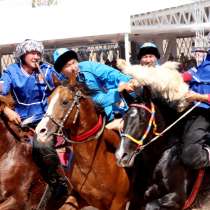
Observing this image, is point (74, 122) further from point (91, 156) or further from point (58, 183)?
point (58, 183)

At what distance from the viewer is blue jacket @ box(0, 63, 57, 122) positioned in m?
6.16

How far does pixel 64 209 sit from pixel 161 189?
114 centimetres

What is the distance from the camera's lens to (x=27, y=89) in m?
→ 6.16

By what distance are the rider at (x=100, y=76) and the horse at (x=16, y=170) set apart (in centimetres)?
72

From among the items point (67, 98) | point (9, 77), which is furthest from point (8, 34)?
point (67, 98)

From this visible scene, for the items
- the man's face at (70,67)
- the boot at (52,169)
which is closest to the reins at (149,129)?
the man's face at (70,67)

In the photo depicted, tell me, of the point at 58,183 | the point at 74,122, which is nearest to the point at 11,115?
the point at 74,122

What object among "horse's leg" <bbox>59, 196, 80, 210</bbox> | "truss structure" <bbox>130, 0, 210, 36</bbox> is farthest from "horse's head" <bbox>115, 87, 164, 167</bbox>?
"truss structure" <bbox>130, 0, 210, 36</bbox>

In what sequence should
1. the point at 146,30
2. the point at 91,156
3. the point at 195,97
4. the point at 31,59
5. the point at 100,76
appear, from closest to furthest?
the point at 195,97 → the point at 91,156 → the point at 100,76 → the point at 31,59 → the point at 146,30

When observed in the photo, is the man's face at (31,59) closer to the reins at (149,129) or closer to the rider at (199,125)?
the reins at (149,129)

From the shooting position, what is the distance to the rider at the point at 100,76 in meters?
5.69

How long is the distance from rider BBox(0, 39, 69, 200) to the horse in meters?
0.17

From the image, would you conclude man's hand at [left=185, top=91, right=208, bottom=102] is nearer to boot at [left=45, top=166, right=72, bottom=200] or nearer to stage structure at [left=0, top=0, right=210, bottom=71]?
boot at [left=45, top=166, right=72, bottom=200]

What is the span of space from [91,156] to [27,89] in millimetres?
1283
